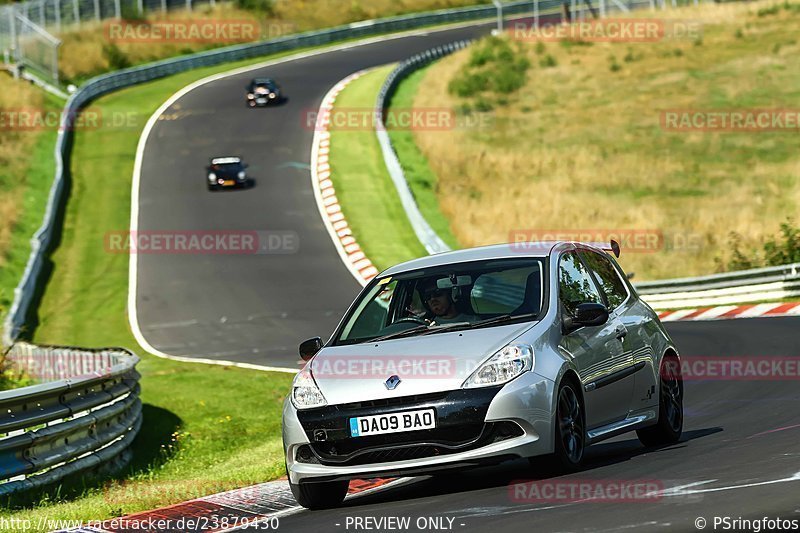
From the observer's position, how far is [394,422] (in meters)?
8.19

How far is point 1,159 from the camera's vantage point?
4006 centimetres

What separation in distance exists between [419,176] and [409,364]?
3414 cm

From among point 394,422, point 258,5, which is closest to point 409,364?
point 394,422

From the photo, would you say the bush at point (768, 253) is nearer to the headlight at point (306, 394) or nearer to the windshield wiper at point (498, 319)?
the windshield wiper at point (498, 319)

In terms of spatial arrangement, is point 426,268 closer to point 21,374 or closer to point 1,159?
point 21,374

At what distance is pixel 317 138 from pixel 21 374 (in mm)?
27883

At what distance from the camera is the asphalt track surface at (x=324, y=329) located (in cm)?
720

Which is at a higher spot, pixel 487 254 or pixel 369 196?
pixel 487 254

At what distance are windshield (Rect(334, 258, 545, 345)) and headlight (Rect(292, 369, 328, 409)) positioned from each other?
558 mm

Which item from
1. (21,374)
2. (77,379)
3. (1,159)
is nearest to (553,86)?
(1,159)

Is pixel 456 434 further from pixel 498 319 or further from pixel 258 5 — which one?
pixel 258 5

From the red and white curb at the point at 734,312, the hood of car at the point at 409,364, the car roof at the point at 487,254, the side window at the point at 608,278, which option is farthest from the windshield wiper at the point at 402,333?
the red and white curb at the point at 734,312

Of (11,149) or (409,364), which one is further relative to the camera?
(11,149)

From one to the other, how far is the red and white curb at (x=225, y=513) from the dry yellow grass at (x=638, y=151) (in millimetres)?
24590
